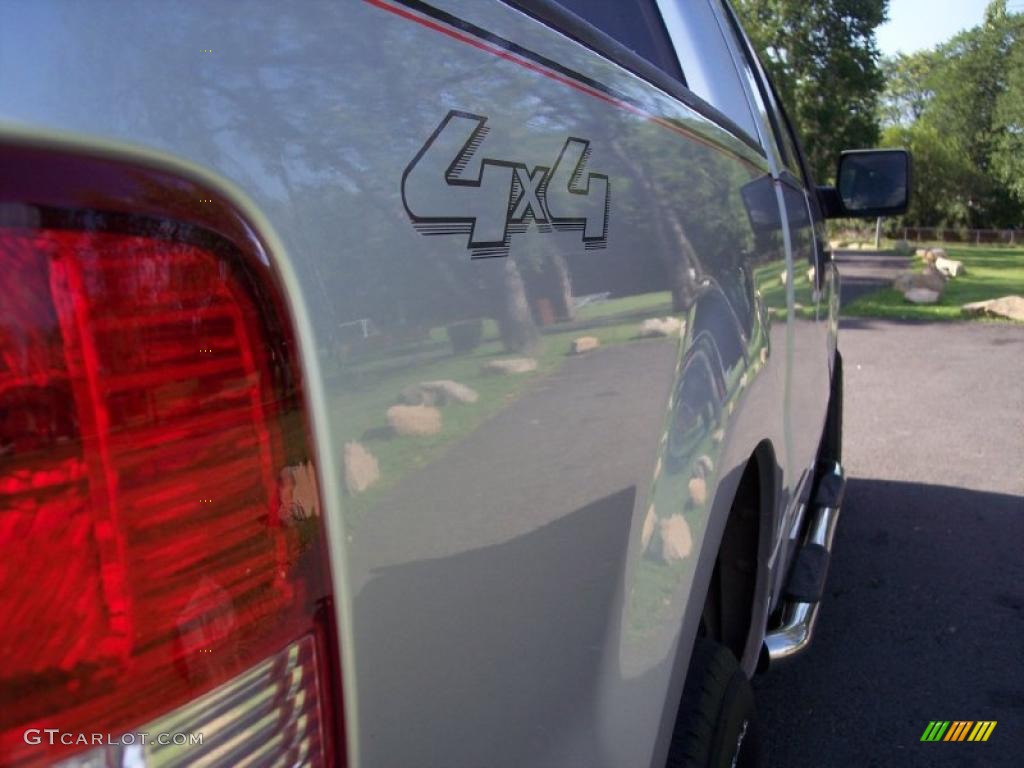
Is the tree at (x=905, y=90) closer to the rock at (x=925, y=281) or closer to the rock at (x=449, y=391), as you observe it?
the rock at (x=925, y=281)

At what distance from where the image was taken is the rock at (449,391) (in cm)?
100

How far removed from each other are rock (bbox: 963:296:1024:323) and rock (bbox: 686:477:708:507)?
13.6 m

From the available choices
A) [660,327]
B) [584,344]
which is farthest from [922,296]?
[584,344]

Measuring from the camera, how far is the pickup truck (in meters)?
0.70

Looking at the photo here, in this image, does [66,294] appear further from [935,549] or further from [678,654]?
[935,549]

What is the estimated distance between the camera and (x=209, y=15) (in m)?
0.80

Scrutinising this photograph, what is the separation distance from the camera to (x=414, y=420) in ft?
3.19

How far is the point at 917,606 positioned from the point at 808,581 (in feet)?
4.54

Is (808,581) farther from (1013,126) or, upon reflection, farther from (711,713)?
(1013,126)

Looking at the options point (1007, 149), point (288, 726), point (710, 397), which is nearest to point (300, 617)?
point (288, 726)

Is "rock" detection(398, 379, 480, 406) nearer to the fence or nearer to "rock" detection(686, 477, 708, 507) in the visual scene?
"rock" detection(686, 477, 708, 507)

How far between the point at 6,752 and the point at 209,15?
59 cm

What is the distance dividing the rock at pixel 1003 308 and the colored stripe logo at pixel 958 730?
38.8 feet

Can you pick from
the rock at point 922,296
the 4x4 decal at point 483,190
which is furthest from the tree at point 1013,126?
the 4x4 decal at point 483,190
